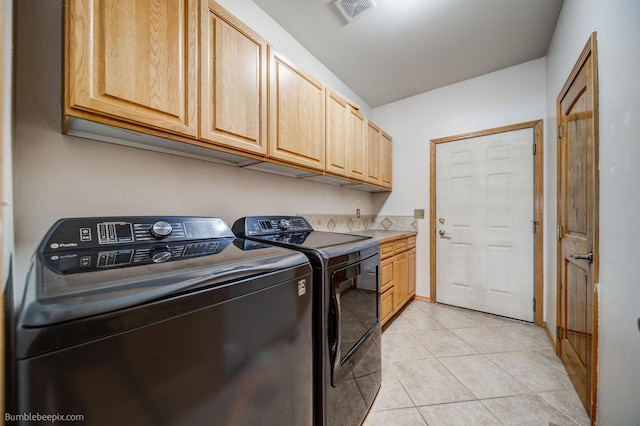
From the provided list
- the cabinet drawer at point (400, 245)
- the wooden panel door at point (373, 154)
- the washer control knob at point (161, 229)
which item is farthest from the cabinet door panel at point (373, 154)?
the washer control knob at point (161, 229)

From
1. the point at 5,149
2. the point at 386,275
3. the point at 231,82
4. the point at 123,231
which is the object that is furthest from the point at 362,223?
the point at 5,149

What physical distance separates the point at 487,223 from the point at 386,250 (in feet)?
4.48

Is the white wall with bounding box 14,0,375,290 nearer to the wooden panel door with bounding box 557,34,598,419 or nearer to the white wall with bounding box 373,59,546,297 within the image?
the wooden panel door with bounding box 557,34,598,419

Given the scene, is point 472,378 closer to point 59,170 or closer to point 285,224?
point 285,224

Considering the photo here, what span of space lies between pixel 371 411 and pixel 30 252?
71.8 inches

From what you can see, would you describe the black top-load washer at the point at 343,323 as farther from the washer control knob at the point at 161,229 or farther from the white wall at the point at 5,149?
the white wall at the point at 5,149

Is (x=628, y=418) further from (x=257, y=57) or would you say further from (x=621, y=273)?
(x=257, y=57)

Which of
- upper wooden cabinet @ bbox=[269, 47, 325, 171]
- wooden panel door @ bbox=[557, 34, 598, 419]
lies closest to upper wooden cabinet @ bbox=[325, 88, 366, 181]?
upper wooden cabinet @ bbox=[269, 47, 325, 171]

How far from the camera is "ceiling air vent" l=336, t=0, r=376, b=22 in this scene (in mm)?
1740

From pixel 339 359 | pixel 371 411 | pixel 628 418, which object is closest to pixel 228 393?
pixel 339 359

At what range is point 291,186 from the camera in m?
2.09

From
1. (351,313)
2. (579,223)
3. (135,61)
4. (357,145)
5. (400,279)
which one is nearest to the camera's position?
(135,61)

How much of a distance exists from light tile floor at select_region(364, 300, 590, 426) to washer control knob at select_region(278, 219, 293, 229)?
1.27 m

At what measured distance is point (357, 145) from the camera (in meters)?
2.41
